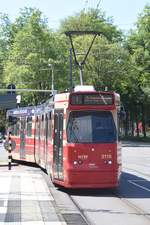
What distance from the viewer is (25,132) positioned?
31297 mm

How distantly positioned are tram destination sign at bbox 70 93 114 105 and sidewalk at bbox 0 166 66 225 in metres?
2.82

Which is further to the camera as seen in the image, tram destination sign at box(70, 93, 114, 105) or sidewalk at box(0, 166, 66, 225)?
tram destination sign at box(70, 93, 114, 105)

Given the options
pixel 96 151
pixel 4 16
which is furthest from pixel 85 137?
pixel 4 16

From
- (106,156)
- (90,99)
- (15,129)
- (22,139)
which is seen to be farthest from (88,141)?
(15,129)

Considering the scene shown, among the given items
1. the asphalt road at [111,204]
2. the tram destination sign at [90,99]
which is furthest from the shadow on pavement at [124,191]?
the tram destination sign at [90,99]

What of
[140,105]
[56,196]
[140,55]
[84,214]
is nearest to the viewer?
[84,214]


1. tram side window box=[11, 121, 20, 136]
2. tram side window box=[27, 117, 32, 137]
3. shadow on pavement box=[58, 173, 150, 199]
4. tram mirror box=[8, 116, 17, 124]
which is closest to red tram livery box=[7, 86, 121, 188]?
shadow on pavement box=[58, 173, 150, 199]

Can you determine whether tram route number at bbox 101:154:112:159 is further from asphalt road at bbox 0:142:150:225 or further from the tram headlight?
asphalt road at bbox 0:142:150:225

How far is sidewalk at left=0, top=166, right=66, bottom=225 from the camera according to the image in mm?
12422

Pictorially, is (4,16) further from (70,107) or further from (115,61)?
(70,107)

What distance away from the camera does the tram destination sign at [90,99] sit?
18.4 metres

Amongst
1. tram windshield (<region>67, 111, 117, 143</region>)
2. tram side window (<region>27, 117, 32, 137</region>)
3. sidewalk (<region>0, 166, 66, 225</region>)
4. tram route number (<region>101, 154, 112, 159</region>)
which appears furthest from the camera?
tram side window (<region>27, 117, 32, 137</region>)

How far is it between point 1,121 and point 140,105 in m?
28.4

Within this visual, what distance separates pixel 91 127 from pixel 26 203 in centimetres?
402
